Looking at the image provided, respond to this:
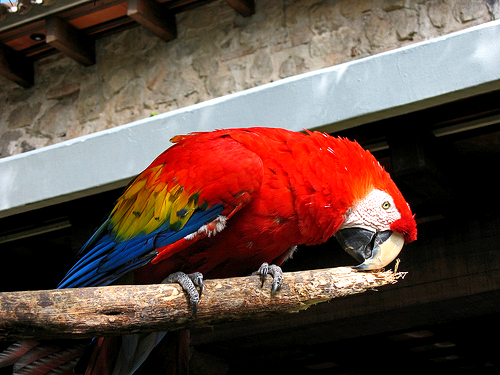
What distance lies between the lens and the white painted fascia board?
3285 millimetres

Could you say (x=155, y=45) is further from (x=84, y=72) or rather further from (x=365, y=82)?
(x=365, y=82)

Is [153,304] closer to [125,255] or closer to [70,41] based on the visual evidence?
[125,255]

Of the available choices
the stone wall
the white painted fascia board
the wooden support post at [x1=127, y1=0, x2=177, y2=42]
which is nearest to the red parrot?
the white painted fascia board

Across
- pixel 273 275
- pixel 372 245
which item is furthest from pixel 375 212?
pixel 273 275

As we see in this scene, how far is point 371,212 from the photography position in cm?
312

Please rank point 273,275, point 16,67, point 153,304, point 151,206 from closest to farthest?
point 153,304
point 273,275
point 151,206
point 16,67

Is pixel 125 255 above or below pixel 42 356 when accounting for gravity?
above

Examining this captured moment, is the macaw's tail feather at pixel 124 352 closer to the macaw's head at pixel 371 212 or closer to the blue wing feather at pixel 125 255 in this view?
the blue wing feather at pixel 125 255

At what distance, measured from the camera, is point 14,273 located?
545cm

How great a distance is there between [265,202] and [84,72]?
3.98 metres

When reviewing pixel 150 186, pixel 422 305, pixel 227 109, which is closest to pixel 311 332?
pixel 422 305

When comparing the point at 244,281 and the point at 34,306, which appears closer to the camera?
the point at 34,306

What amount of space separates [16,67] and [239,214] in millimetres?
4208

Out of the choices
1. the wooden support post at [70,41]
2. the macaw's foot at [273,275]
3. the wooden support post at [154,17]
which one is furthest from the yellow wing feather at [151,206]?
the wooden support post at [70,41]
